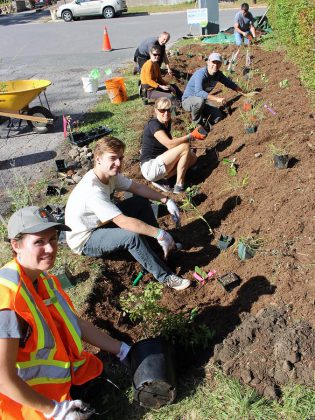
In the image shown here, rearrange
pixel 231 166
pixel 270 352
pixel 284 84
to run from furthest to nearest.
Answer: pixel 284 84 < pixel 231 166 < pixel 270 352

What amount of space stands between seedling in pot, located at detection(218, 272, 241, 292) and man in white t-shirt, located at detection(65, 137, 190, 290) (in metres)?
0.33

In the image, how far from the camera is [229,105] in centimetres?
673

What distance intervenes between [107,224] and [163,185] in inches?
59.8

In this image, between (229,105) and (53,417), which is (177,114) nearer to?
(229,105)

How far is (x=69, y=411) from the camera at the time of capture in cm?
207

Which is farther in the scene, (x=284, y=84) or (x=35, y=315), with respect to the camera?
(x=284, y=84)

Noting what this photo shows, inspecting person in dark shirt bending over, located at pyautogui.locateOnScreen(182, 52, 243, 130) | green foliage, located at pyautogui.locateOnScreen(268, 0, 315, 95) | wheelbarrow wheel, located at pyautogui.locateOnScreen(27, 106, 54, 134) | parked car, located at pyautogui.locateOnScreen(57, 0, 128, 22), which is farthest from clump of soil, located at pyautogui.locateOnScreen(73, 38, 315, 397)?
parked car, located at pyautogui.locateOnScreen(57, 0, 128, 22)

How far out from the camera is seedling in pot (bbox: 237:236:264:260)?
11.1 feet

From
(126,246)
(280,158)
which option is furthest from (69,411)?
(280,158)

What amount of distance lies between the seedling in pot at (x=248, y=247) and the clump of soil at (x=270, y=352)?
0.68 m

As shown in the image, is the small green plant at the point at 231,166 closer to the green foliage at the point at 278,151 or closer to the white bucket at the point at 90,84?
the green foliage at the point at 278,151

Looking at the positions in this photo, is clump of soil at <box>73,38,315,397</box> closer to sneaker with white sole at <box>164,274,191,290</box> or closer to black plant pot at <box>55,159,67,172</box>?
sneaker with white sole at <box>164,274,191,290</box>

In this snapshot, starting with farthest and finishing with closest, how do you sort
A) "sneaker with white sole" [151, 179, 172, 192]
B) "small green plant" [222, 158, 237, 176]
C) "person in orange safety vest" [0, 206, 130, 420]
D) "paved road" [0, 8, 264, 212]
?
"paved road" [0, 8, 264, 212] < "sneaker with white sole" [151, 179, 172, 192] < "small green plant" [222, 158, 237, 176] < "person in orange safety vest" [0, 206, 130, 420]

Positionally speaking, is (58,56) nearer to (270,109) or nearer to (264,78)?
(264,78)
